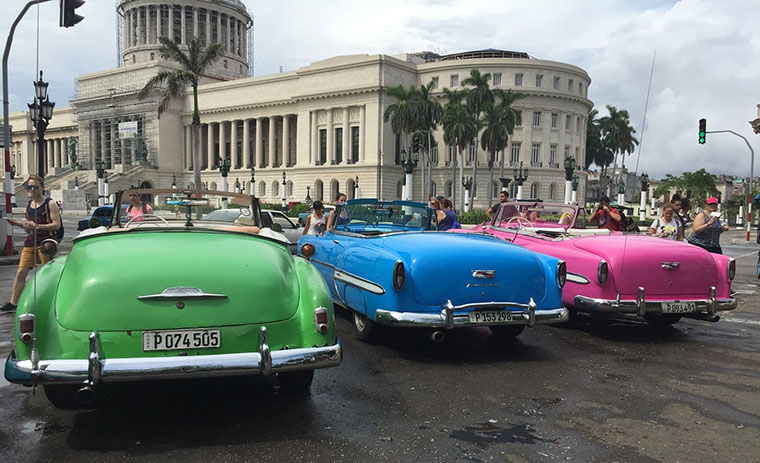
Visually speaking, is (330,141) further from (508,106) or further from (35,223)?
(35,223)

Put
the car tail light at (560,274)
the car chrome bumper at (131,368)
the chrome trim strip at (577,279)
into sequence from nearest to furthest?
1. the car chrome bumper at (131,368)
2. the car tail light at (560,274)
3. the chrome trim strip at (577,279)

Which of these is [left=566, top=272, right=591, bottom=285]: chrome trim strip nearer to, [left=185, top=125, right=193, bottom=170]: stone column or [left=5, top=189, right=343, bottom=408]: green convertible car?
[left=5, top=189, right=343, bottom=408]: green convertible car

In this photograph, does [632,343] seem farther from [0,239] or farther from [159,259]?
[0,239]

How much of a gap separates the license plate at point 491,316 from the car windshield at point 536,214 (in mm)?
3563

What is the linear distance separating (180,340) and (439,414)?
185 centimetres

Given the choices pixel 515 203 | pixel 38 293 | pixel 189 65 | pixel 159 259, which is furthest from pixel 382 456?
pixel 189 65

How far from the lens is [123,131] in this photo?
87125 mm

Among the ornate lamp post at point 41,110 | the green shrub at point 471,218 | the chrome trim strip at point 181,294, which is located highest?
the ornate lamp post at point 41,110

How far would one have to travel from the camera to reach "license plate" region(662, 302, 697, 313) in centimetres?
666

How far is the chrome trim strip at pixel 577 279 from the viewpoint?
685cm

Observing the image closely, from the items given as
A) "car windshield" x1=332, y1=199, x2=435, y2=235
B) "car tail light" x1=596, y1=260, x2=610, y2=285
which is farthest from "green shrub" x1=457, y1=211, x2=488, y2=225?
"car tail light" x1=596, y1=260, x2=610, y2=285

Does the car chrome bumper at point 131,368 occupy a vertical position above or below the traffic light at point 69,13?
below

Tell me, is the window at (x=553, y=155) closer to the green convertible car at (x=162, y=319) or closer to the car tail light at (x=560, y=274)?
the car tail light at (x=560, y=274)

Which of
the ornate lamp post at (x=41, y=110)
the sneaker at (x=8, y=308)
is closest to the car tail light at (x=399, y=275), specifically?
the sneaker at (x=8, y=308)
